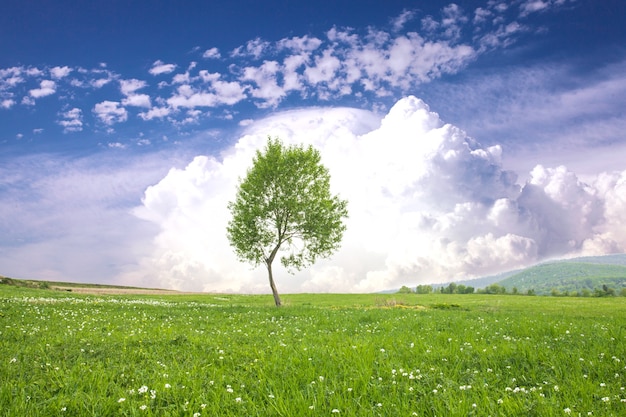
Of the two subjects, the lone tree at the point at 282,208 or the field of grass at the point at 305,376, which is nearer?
the field of grass at the point at 305,376

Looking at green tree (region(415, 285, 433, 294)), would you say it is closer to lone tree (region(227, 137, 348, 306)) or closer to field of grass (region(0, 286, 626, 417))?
lone tree (region(227, 137, 348, 306))

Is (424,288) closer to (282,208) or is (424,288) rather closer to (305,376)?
(282,208)

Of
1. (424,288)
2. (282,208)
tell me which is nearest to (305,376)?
(282,208)

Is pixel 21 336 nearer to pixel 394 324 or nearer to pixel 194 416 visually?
pixel 194 416

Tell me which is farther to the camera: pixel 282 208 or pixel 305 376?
pixel 282 208

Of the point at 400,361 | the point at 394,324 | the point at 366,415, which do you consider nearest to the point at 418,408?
the point at 366,415

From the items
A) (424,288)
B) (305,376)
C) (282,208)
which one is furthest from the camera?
(424,288)

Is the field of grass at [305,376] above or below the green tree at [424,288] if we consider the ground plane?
above

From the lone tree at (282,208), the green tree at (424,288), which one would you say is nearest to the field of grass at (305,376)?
the lone tree at (282,208)

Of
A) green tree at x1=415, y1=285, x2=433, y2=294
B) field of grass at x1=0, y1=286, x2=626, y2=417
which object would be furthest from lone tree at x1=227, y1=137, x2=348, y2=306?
green tree at x1=415, y1=285, x2=433, y2=294

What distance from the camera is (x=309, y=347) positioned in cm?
1081

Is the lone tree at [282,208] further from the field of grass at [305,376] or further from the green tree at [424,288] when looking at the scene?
the green tree at [424,288]

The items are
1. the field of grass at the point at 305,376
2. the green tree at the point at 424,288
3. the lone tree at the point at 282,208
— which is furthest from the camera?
the green tree at the point at 424,288

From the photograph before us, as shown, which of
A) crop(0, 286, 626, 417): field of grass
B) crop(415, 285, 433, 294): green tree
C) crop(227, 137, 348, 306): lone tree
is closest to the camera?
crop(0, 286, 626, 417): field of grass
